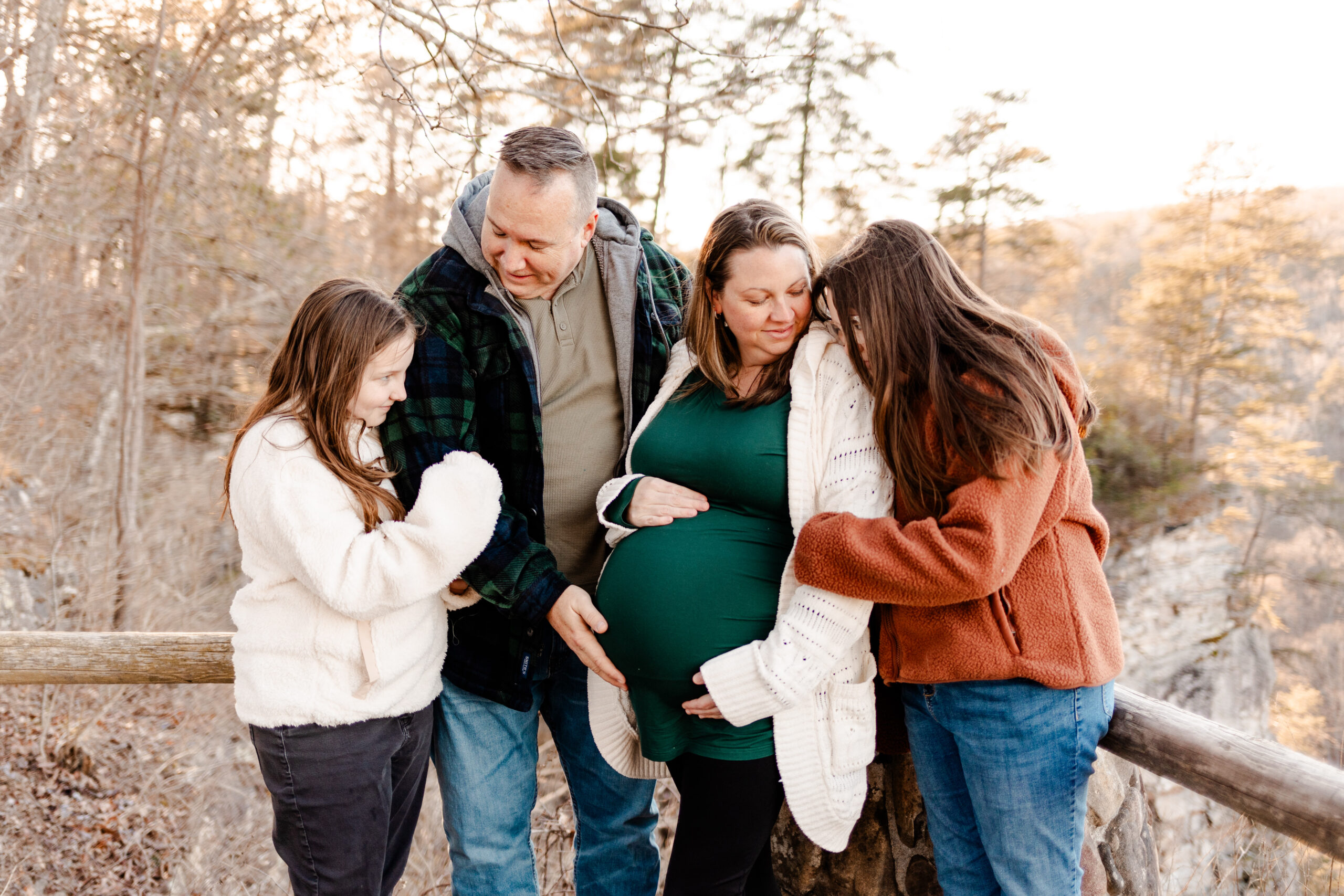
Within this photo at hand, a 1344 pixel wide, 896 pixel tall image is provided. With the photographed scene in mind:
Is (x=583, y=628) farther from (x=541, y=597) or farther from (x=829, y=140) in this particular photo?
(x=829, y=140)

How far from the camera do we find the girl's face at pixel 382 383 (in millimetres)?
1846

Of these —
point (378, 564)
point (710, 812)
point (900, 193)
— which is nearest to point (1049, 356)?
point (710, 812)

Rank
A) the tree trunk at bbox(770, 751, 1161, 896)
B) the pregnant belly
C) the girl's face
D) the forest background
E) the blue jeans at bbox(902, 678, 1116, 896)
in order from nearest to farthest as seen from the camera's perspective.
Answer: the blue jeans at bbox(902, 678, 1116, 896) < the pregnant belly < the girl's face < the tree trunk at bbox(770, 751, 1161, 896) < the forest background

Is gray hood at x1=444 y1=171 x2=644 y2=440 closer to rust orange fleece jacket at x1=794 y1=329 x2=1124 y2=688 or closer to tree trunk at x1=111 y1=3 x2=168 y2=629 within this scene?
rust orange fleece jacket at x1=794 y1=329 x2=1124 y2=688

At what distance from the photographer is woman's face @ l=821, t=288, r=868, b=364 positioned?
170 centimetres

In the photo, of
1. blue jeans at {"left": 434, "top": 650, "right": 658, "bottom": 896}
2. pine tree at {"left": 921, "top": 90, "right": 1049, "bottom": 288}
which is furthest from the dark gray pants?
pine tree at {"left": 921, "top": 90, "right": 1049, "bottom": 288}

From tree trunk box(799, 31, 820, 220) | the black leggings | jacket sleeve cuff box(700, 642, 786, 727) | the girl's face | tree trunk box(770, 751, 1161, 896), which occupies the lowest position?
tree trunk box(770, 751, 1161, 896)

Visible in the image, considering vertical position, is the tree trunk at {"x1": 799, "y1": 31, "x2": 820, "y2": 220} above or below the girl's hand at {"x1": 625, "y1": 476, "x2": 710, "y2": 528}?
above

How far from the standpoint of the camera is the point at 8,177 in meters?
6.12

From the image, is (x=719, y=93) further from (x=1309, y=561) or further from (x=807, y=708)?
(x=1309, y=561)

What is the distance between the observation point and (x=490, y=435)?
208cm

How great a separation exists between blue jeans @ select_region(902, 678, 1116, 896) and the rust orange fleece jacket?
0.05 m

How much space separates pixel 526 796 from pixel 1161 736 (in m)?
1.45

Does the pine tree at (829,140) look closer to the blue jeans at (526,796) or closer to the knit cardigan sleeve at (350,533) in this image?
the blue jeans at (526,796)
